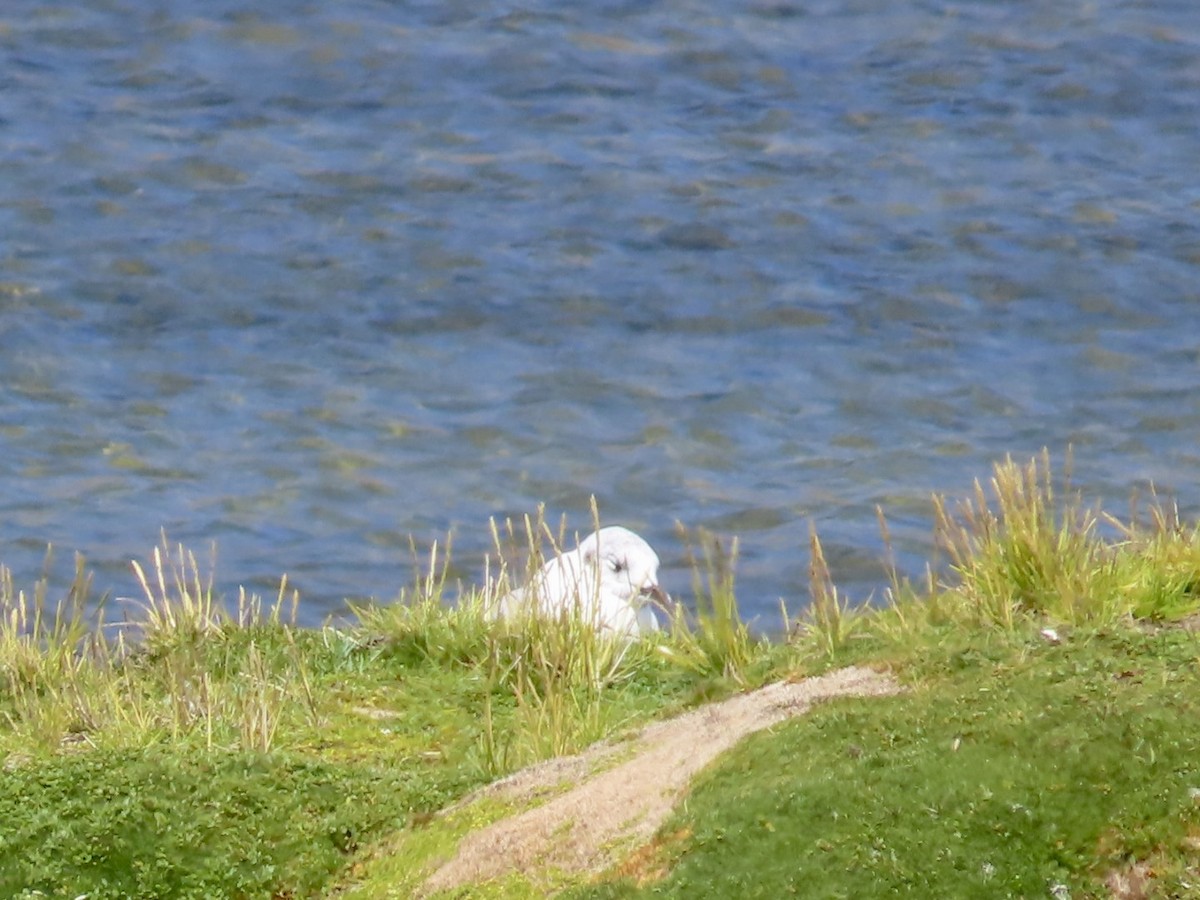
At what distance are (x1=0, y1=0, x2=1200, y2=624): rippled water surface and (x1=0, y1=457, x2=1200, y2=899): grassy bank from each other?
4.03 m

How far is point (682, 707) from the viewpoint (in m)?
6.64

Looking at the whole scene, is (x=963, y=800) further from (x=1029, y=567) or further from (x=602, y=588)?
(x=602, y=588)

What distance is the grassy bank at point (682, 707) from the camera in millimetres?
4391

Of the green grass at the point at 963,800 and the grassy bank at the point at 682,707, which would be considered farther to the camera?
the grassy bank at the point at 682,707

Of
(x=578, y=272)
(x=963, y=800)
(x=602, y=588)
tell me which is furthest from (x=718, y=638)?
(x=578, y=272)

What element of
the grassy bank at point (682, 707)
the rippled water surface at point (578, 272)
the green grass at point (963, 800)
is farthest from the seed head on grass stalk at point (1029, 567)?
the rippled water surface at point (578, 272)

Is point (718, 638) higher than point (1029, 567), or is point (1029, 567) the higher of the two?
point (1029, 567)

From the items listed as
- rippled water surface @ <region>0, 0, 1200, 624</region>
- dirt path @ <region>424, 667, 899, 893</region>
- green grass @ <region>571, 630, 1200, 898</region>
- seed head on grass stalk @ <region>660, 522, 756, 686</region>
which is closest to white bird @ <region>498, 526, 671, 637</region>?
seed head on grass stalk @ <region>660, 522, 756, 686</region>

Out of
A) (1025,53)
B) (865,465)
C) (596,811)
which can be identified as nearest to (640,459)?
(865,465)

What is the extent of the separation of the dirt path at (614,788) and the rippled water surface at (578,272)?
6.08m

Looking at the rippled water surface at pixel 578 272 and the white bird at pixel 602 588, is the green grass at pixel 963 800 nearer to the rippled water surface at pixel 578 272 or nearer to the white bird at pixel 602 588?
the white bird at pixel 602 588

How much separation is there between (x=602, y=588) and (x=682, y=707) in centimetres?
264

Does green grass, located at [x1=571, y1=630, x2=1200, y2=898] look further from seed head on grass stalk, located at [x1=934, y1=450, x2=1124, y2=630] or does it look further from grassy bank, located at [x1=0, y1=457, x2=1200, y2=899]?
seed head on grass stalk, located at [x1=934, y1=450, x2=1124, y2=630]

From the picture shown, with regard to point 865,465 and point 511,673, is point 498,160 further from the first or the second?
point 511,673
